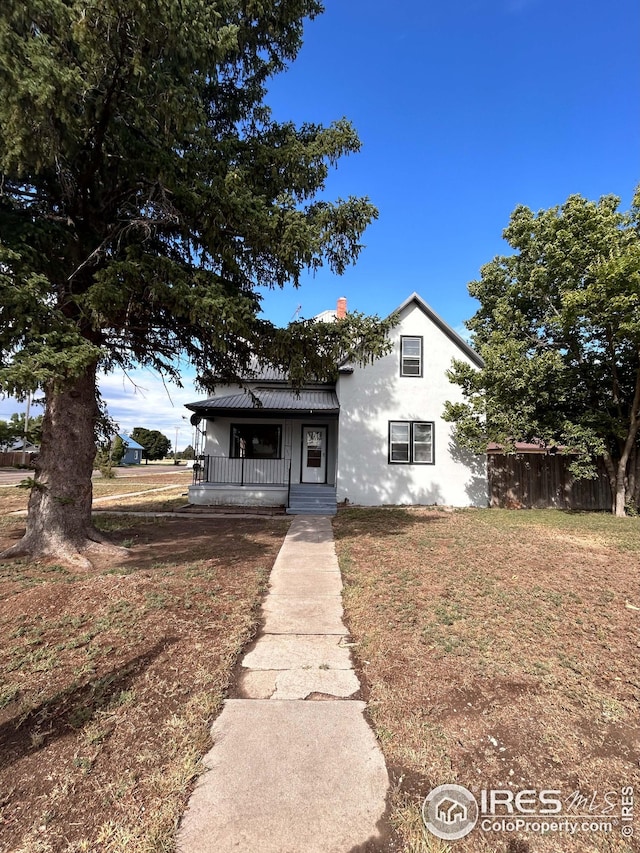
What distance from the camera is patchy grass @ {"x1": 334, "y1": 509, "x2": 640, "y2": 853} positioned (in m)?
2.28

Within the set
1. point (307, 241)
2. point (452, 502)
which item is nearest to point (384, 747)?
point (307, 241)

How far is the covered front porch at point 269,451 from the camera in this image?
13.1m

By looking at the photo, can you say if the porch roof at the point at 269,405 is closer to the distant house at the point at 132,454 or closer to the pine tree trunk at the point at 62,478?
the pine tree trunk at the point at 62,478

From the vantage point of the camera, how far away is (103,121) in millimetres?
5137

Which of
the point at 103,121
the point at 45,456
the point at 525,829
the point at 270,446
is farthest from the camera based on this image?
the point at 270,446

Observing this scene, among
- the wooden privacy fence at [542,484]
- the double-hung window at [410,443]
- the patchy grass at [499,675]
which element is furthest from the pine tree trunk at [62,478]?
the wooden privacy fence at [542,484]

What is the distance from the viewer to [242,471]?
13.7 meters

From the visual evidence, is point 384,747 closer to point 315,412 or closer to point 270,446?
point 315,412

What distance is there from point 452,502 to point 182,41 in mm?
12620

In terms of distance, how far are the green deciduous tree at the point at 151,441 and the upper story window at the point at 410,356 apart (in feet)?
198

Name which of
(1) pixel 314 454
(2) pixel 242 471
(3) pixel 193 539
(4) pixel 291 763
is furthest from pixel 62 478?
(1) pixel 314 454

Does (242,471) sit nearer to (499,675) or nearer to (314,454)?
(314,454)

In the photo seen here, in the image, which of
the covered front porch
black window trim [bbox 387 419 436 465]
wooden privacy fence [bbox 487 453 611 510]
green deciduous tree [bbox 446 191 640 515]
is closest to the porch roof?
the covered front porch

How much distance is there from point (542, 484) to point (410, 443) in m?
4.83
